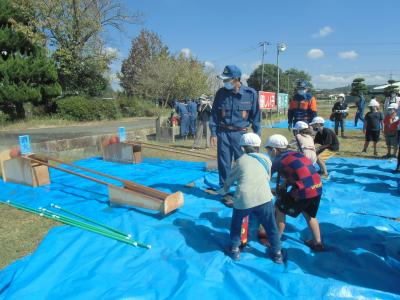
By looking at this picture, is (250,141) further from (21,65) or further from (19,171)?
(21,65)

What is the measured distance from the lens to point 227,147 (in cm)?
485

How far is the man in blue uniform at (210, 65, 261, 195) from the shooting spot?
4738 millimetres

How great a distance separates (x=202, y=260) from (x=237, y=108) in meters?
2.38

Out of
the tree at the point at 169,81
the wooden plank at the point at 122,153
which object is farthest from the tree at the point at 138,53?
the wooden plank at the point at 122,153

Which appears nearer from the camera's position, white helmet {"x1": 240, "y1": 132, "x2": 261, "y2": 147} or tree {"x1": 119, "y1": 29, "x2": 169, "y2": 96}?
white helmet {"x1": 240, "y1": 132, "x2": 261, "y2": 147}

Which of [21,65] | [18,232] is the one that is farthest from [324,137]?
[21,65]

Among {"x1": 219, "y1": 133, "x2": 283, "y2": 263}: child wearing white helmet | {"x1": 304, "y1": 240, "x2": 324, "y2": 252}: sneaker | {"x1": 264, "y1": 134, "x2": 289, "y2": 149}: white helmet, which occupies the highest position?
{"x1": 264, "y1": 134, "x2": 289, "y2": 149}: white helmet

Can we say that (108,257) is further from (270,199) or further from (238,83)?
(238,83)

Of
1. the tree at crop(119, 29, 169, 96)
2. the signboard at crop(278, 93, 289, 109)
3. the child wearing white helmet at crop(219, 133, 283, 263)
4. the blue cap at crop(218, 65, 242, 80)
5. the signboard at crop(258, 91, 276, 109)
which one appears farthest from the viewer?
the tree at crop(119, 29, 169, 96)

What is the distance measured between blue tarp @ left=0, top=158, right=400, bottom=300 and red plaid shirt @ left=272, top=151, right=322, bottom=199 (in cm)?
65

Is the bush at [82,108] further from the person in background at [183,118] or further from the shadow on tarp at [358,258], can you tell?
the shadow on tarp at [358,258]

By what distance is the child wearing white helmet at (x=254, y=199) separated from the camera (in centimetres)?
301

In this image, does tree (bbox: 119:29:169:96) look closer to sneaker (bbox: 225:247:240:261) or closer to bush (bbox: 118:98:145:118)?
bush (bbox: 118:98:145:118)

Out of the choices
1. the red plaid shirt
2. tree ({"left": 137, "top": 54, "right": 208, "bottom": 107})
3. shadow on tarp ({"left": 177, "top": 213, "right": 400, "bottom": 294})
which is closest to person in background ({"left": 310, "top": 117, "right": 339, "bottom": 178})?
shadow on tarp ({"left": 177, "top": 213, "right": 400, "bottom": 294})
